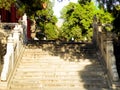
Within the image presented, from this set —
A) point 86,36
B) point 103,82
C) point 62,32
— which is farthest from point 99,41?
point 62,32

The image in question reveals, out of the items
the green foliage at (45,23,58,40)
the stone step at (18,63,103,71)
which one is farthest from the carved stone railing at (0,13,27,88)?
the green foliage at (45,23,58,40)

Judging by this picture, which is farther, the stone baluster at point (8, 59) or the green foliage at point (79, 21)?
the green foliage at point (79, 21)

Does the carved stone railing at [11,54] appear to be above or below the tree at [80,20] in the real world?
below

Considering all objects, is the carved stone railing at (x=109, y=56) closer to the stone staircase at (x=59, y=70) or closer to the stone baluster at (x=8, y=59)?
the stone staircase at (x=59, y=70)

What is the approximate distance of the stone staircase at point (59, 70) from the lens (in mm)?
13641

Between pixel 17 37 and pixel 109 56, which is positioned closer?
pixel 109 56

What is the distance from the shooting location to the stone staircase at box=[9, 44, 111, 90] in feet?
44.8

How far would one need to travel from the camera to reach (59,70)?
49.2 ft

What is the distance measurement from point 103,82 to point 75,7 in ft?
71.0

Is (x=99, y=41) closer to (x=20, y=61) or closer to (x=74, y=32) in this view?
(x=20, y=61)

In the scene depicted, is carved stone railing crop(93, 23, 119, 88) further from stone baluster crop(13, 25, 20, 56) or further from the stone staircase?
stone baluster crop(13, 25, 20, 56)

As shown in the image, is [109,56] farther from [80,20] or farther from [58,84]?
[80,20]

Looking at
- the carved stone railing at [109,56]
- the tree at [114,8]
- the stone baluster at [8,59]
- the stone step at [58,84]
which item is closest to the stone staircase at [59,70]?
the stone step at [58,84]

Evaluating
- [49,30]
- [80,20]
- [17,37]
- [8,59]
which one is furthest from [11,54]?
[80,20]
